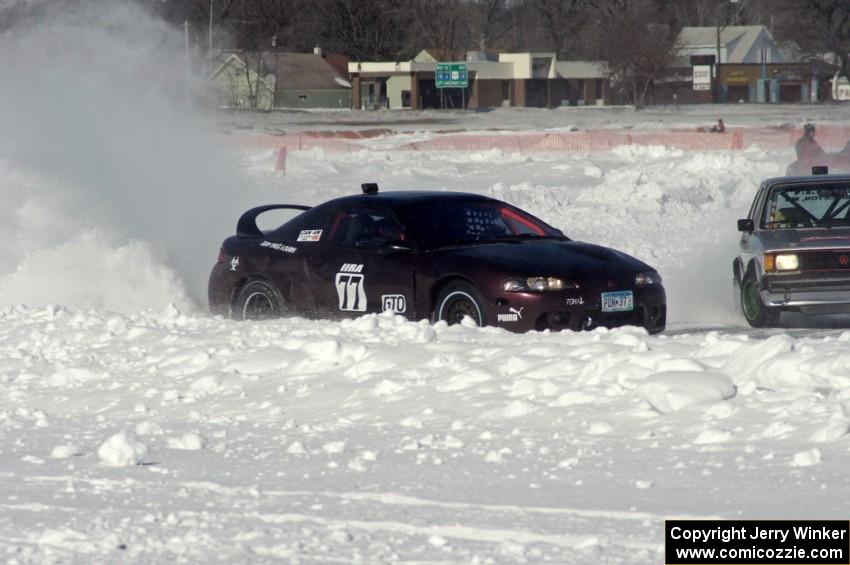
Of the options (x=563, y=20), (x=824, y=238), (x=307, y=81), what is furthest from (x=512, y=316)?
(x=563, y=20)

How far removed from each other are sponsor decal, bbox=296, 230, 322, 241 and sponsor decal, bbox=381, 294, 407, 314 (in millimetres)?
1026

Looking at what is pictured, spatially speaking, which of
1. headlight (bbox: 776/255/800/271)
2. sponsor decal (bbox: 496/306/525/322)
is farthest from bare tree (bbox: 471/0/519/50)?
sponsor decal (bbox: 496/306/525/322)

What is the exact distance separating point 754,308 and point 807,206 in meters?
1.25

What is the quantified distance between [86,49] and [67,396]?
12.4 metres

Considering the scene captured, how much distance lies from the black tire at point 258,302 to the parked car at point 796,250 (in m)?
4.18

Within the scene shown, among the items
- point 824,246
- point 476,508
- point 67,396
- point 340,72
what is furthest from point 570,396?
point 340,72

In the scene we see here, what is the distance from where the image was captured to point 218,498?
18.9 ft

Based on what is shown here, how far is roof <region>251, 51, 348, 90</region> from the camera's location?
9175cm

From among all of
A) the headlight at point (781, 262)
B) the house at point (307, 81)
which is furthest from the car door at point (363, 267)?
the house at point (307, 81)

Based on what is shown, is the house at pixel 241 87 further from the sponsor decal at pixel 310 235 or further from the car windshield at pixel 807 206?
the sponsor decal at pixel 310 235

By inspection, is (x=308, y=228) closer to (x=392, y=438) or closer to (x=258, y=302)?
(x=258, y=302)

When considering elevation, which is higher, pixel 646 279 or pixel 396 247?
pixel 396 247

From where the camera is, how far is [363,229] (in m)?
11.0

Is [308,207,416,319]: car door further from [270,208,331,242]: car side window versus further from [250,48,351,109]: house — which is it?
[250,48,351,109]: house
